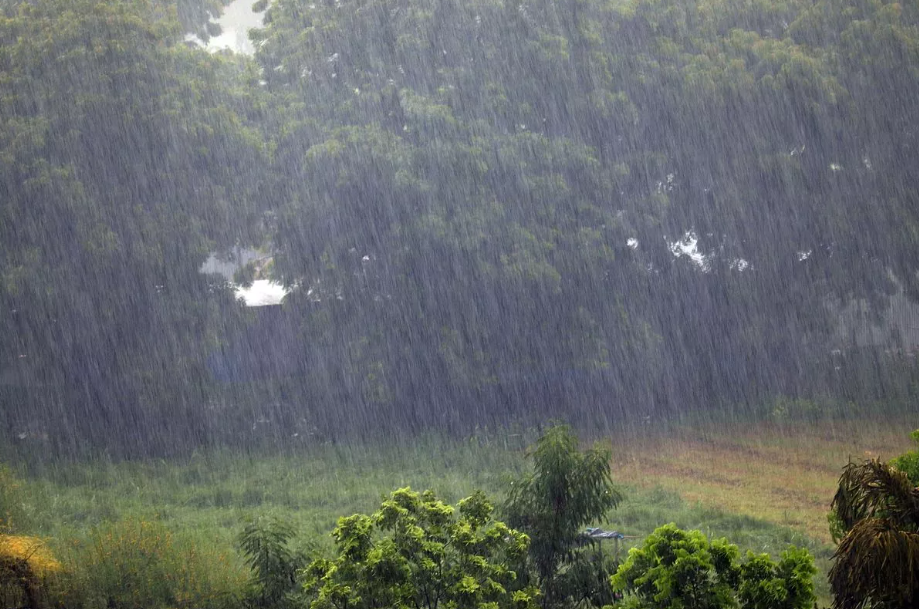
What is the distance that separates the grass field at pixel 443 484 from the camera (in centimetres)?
1057

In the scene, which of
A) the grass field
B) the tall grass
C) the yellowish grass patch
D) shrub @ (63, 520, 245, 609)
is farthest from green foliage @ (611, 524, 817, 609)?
the yellowish grass patch

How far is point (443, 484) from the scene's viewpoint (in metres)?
13.1

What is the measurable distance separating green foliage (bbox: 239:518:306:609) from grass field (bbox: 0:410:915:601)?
1.83 metres

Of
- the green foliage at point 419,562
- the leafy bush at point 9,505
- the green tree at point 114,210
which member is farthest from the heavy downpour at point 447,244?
the green foliage at point 419,562

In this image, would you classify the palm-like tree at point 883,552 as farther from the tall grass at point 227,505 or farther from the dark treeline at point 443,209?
the dark treeline at point 443,209

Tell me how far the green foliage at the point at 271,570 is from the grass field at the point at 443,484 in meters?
1.83

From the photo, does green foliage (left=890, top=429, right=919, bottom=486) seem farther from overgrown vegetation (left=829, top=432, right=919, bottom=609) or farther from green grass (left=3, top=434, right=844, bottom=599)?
green grass (left=3, top=434, right=844, bottom=599)

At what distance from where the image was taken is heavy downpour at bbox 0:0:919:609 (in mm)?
15727

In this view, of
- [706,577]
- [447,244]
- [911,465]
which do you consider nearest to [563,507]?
[706,577]

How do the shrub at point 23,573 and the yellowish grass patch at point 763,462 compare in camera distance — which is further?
the yellowish grass patch at point 763,462

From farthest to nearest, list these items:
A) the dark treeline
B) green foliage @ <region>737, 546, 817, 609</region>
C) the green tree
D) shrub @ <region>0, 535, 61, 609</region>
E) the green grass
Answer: the dark treeline → the green tree → the green grass → shrub @ <region>0, 535, 61, 609</region> → green foliage @ <region>737, 546, 817, 609</region>

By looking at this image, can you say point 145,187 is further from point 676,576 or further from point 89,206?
point 676,576

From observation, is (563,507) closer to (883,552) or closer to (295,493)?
(883,552)

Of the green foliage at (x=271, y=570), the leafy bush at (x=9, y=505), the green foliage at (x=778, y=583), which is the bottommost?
the green foliage at (x=778, y=583)
